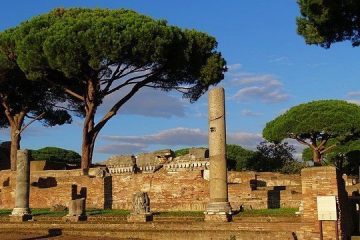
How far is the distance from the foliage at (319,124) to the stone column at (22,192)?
19234 millimetres

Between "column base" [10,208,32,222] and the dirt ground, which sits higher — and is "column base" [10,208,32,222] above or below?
above

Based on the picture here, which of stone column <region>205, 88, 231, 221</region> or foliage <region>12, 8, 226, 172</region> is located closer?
stone column <region>205, 88, 231, 221</region>

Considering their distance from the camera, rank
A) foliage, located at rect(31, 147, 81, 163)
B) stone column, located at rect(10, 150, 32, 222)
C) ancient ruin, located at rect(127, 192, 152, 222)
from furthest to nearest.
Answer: foliage, located at rect(31, 147, 81, 163) → stone column, located at rect(10, 150, 32, 222) → ancient ruin, located at rect(127, 192, 152, 222)

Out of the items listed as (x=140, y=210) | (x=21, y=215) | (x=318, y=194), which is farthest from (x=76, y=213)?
(x=318, y=194)

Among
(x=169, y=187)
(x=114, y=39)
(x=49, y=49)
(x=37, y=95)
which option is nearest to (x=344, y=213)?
(x=169, y=187)

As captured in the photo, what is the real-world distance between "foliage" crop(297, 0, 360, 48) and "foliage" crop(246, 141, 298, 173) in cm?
2089

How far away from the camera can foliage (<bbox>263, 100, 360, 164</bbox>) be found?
101ft

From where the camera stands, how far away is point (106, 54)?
2103cm

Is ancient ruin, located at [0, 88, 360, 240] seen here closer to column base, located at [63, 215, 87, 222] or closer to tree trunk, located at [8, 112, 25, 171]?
column base, located at [63, 215, 87, 222]

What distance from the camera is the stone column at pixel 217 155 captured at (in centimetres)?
1258

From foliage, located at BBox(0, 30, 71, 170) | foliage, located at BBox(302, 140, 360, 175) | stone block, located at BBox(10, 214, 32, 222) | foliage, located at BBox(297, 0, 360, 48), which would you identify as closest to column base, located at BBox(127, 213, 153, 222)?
stone block, located at BBox(10, 214, 32, 222)

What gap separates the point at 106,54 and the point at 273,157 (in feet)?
59.9

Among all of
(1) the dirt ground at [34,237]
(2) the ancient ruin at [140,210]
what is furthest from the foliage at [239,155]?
(1) the dirt ground at [34,237]

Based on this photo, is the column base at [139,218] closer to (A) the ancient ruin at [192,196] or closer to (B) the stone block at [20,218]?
(A) the ancient ruin at [192,196]
